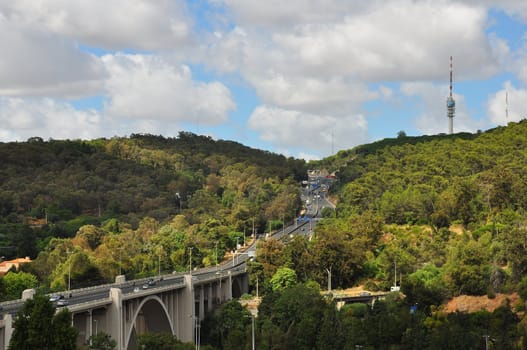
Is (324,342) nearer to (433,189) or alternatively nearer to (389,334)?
(389,334)

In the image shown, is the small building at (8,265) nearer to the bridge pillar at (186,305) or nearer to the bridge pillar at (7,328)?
the bridge pillar at (186,305)

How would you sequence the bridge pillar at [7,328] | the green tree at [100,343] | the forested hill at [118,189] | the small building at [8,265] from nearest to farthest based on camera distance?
the bridge pillar at [7,328]
the green tree at [100,343]
the small building at [8,265]
the forested hill at [118,189]

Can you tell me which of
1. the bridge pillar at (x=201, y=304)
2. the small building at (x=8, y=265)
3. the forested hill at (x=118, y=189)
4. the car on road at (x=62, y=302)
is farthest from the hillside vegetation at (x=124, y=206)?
the car on road at (x=62, y=302)

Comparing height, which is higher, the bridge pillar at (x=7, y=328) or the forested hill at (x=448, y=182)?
the forested hill at (x=448, y=182)

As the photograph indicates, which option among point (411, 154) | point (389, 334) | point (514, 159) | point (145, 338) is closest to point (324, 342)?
point (389, 334)

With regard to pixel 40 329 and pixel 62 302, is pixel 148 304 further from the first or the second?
pixel 40 329

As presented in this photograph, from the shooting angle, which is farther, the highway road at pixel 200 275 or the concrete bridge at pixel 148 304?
the highway road at pixel 200 275

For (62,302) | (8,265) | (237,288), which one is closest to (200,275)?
(237,288)
